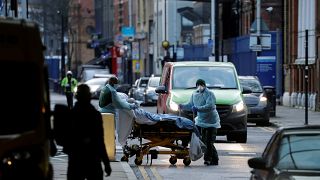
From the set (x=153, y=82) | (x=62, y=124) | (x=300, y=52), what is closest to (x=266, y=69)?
(x=300, y=52)

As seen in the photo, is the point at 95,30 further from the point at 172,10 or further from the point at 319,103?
the point at 319,103

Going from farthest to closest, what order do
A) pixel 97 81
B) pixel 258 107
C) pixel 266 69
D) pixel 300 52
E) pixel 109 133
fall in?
pixel 97 81, pixel 266 69, pixel 300 52, pixel 258 107, pixel 109 133

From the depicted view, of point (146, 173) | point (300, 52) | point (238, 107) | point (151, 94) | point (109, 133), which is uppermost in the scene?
point (300, 52)

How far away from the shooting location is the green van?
76.9 ft

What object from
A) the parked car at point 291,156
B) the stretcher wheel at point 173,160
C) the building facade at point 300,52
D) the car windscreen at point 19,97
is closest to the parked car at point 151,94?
the building facade at point 300,52

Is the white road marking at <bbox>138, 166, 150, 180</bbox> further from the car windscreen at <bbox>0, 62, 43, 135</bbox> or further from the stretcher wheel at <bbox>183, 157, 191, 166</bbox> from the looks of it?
the car windscreen at <bbox>0, 62, 43, 135</bbox>

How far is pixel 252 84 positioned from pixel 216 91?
10.2 meters

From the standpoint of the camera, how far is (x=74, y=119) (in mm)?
10836

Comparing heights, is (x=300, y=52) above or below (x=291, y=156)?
above

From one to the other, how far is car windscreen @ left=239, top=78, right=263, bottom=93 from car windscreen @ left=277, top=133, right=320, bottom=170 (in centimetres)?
2266

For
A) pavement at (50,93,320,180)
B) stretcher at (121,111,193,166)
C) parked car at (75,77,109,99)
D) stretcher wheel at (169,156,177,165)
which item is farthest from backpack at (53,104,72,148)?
parked car at (75,77,109,99)

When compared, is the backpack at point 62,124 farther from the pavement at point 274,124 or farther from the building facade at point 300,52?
the building facade at point 300,52

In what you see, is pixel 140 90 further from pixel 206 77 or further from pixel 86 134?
pixel 86 134

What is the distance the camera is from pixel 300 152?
10.5 metres
